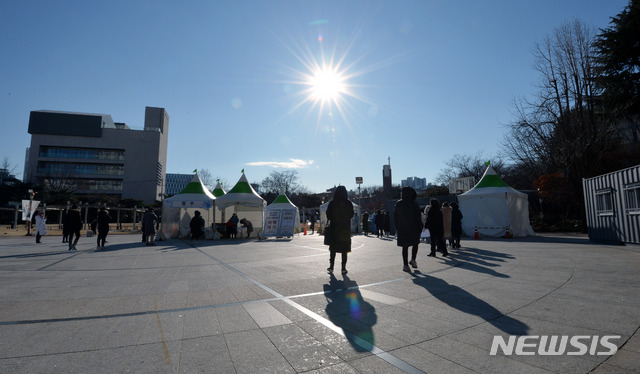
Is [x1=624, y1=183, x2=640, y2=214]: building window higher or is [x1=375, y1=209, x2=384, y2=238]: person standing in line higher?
[x1=624, y1=183, x2=640, y2=214]: building window

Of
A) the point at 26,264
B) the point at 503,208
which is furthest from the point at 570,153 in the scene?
the point at 26,264

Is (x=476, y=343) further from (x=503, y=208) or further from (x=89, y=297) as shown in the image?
(x=503, y=208)

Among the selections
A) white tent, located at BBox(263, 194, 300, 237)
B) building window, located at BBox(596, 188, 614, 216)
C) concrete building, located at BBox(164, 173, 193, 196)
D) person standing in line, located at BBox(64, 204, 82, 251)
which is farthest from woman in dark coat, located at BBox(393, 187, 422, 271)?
concrete building, located at BBox(164, 173, 193, 196)

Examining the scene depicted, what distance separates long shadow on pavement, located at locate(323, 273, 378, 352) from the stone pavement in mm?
20

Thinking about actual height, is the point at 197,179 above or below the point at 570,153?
below

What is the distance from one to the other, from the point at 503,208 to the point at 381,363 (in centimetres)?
1767

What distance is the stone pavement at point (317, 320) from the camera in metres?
2.40

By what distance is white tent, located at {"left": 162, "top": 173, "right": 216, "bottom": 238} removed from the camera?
1861 centimetres

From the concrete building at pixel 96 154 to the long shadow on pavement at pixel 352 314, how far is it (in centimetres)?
7094

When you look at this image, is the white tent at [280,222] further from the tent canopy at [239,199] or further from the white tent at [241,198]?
the tent canopy at [239,199]

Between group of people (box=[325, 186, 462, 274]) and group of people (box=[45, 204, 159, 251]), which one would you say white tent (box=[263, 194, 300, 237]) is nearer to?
group of people (box=[45, 204, 159, 251])

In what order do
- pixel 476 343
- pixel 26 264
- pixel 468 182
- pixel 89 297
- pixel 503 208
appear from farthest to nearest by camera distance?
pixel 468 182
pixel 503 208
pixel 26 264
pixel 89 297
pixel 476 343

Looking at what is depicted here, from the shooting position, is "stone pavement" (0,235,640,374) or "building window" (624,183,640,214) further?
"building window" (624,183,640,214)

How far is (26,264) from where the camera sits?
27.3ft
